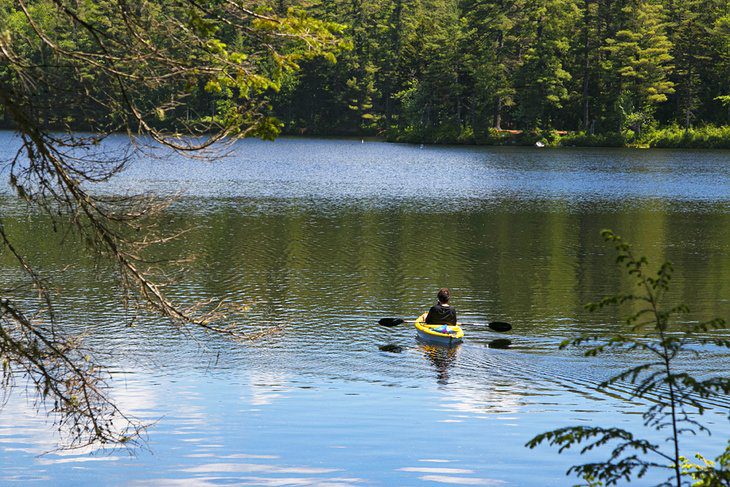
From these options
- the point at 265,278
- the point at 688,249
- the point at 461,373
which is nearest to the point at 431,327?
the point at 461,373

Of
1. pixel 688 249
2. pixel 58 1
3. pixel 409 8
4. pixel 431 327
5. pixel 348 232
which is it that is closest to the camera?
pixel 58 1

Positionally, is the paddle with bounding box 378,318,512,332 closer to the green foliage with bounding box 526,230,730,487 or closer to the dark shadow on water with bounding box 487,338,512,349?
the dark shadow on water with bounding box 487,338,512,349

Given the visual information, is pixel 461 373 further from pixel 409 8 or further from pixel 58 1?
pixel 409 8

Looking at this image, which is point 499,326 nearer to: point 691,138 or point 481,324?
point 481,324

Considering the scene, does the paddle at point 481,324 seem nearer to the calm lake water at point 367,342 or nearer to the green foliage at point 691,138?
the calm lake water at point 367,342

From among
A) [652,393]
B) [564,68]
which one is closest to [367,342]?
[652,393]

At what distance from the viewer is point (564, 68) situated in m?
118

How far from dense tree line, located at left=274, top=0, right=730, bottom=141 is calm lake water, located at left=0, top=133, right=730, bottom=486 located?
5624 cm

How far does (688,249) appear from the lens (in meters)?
37.3

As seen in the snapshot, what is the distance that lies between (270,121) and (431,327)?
12.6 meters

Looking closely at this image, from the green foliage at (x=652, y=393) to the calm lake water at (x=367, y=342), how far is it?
533 millimetres

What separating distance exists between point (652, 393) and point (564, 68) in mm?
104646

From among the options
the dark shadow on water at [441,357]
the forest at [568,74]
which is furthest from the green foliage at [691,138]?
the dark shadow on water at [441,357]

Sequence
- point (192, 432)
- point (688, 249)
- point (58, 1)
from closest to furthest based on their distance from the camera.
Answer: point (58, 1) → point (192, 432) → point (688, 249)
